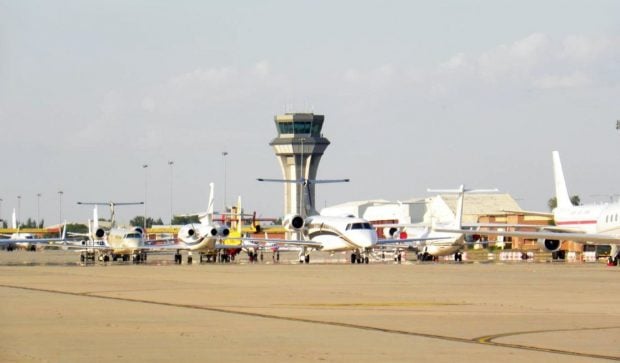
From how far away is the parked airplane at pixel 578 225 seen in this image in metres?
64.4

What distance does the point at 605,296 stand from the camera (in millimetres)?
32688

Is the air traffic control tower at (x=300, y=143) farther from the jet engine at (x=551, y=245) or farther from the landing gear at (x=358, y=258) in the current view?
the landing gear at (x=358, y=258)

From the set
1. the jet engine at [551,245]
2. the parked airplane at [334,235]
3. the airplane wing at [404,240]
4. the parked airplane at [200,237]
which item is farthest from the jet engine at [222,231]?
the jet engine at [551,245]

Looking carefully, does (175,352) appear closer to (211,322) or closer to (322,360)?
(322,360)

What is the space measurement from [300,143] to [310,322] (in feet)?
530

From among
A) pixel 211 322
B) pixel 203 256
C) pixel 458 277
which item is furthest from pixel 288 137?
pixel 211 322

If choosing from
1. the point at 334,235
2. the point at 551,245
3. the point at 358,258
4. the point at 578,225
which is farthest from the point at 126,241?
the point at 578,225

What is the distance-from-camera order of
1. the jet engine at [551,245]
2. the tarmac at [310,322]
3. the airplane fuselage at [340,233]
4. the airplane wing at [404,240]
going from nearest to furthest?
the tarmac at [310,322] < the airplane fuselage at [340,233] < the jet engine at [551,245] < the airplane wing at [404,240]

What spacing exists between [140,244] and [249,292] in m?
59.3

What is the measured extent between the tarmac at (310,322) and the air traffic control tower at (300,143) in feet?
476

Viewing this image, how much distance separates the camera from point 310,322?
22500 millimetres

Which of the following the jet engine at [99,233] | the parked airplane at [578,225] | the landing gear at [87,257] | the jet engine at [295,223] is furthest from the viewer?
the jet engine at [99,233]

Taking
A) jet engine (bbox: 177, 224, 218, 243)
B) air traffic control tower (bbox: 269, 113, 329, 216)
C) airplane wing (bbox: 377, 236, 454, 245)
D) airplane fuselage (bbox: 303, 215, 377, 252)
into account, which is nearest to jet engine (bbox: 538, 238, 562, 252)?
airplane wing (bbox: 377, 236, 454, 245)

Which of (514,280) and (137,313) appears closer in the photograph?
(137,313)
